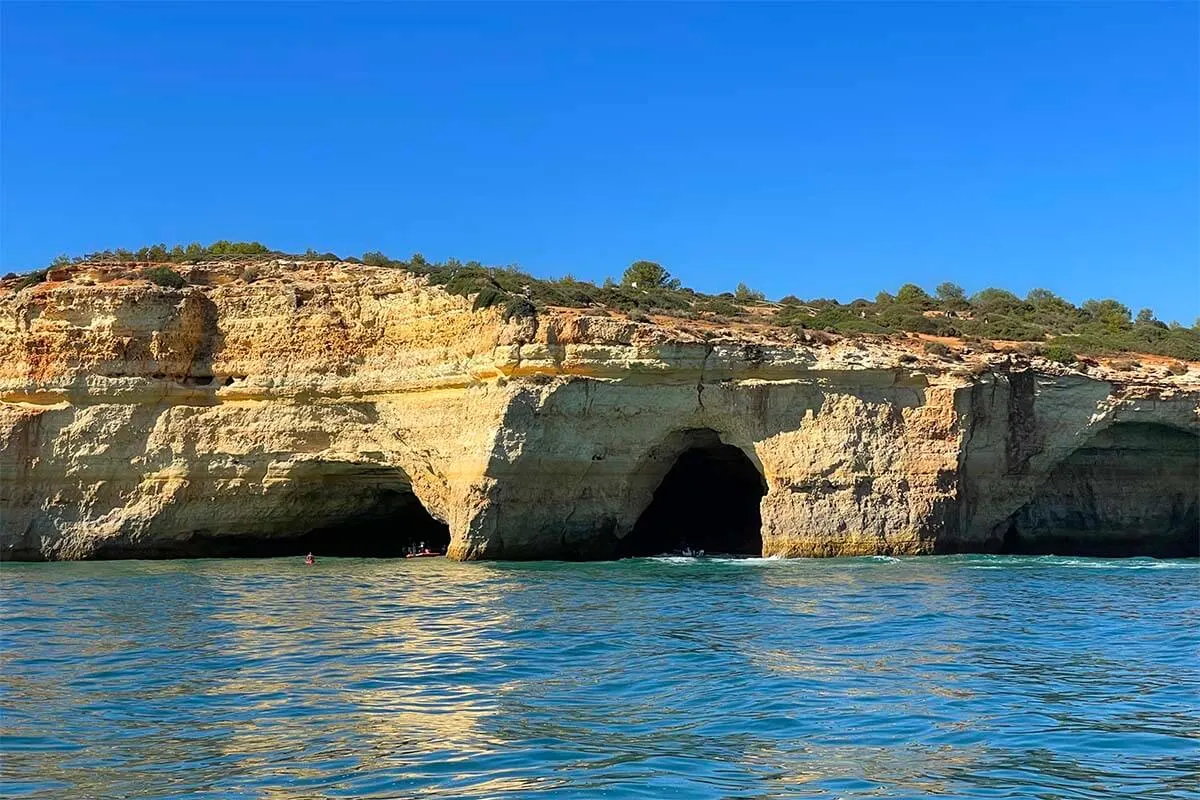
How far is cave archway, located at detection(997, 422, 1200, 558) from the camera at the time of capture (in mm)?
30797

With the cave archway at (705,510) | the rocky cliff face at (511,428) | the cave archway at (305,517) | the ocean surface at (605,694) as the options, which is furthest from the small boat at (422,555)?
the ocean surface at (605,694)

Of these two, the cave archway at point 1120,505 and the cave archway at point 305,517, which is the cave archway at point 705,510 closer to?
the cave archway at point 305,517

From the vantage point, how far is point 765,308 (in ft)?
125

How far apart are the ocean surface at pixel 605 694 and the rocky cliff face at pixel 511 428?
7747mm

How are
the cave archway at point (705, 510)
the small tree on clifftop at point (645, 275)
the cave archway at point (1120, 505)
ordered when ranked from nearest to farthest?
the cave archway at point (1120, 505) < the cave archway at point (705, 510) < the small tree on clifftop at point (645, 275)

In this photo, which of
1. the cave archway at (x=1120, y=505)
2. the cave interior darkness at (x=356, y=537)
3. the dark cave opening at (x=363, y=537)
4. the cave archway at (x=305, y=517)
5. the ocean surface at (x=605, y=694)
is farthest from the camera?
the cave archway at (x=1120, y=505)

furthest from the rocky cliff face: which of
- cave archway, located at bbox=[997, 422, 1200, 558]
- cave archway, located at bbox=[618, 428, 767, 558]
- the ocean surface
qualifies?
the ocean surface

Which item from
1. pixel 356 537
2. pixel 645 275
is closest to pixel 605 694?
pixel 356 537

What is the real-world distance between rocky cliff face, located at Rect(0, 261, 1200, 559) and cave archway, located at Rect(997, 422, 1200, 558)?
0.22ft

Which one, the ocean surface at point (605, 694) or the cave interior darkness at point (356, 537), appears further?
the cave interior darkness at point (356, 537)

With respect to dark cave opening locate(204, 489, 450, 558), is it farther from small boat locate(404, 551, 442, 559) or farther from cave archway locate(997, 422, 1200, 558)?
cave archway locate(997, 422, 1200, 558)

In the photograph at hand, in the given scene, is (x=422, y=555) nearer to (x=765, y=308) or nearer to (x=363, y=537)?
(x=363, y=537)

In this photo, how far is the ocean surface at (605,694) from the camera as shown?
7.87 meters

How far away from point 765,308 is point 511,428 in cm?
1454
